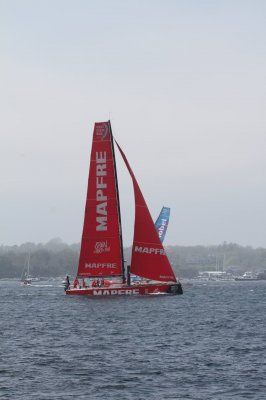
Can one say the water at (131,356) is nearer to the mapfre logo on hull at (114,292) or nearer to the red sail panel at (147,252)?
the mapfre logo on hull at (114,292)

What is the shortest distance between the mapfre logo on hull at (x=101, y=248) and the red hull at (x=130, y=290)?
3.78m

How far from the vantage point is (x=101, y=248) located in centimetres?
7538

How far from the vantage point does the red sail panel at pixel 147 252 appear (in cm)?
7388

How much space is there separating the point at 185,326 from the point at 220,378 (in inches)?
854

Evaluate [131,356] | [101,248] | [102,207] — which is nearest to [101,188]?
[102,207]

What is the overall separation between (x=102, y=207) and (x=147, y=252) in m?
6.06

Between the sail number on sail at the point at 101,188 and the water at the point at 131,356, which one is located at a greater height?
the sail number on sail at the point at 101,188

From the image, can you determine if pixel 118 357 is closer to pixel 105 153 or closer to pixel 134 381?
pixel 134 381

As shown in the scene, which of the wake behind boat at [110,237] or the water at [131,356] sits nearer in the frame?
the water at [131,356]

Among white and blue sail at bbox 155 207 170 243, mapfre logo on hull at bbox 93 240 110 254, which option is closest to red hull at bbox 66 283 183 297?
mapfre logo on hull at bbox 93 240 110 254

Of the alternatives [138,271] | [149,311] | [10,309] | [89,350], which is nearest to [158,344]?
[89,350]

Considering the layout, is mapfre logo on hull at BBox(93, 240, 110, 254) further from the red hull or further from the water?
the water

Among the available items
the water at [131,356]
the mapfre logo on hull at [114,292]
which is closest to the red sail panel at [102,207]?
the mapfre logo on hull at [114,292]

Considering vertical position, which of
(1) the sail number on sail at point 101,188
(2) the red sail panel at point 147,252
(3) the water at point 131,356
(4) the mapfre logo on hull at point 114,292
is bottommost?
(3) the water at point 131,356
